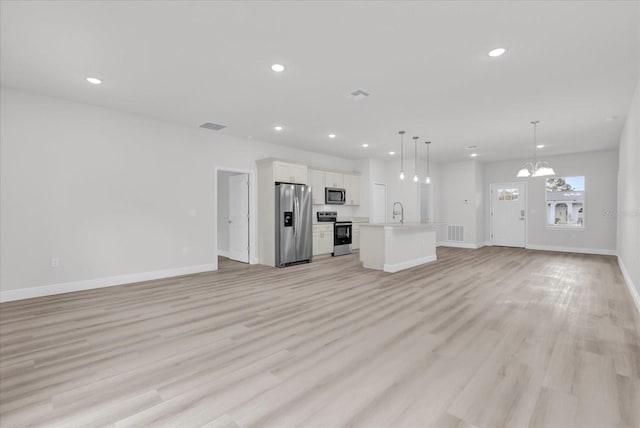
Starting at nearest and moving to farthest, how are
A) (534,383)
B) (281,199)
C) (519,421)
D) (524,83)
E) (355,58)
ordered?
(519,421)
(534,383)
(355,58)
(524,83)
(281,199)

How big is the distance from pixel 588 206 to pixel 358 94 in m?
8.09

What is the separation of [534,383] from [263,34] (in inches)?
138

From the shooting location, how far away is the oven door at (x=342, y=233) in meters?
8.19

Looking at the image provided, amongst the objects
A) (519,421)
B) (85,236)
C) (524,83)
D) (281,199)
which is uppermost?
(524,83)

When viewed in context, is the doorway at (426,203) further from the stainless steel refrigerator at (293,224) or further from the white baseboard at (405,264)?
the stainless steel refrigerator at (293,224)

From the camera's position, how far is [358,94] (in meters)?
4.16

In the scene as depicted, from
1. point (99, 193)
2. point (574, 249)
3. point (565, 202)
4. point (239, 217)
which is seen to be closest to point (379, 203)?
point (239, 217)

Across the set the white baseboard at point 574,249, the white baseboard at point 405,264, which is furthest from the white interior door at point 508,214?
the white baseboard at point 405,264

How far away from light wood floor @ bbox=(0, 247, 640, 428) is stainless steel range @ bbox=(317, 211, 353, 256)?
3486 millimetres

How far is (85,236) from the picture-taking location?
464 centimetres

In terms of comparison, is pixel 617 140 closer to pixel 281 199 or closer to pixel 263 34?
pixel 281 199

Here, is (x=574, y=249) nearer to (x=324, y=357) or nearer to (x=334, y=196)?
(x=334, y=196)

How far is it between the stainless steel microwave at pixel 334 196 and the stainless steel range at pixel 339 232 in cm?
30

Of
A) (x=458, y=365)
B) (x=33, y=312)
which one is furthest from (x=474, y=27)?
(x=33, y=312)
